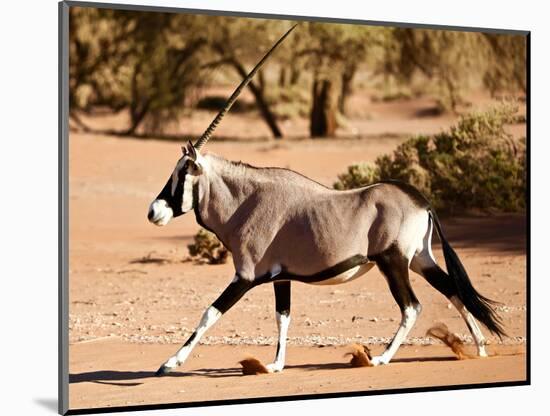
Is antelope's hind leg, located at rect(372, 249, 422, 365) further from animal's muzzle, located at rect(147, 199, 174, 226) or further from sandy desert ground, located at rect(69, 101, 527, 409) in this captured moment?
animal's muzzle, located at rect(147, 199, 174, 226)

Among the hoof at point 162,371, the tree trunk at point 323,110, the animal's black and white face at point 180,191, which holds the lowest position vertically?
the hoof at point 162,371

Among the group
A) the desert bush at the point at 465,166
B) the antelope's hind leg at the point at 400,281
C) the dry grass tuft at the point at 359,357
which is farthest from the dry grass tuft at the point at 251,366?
the desert bush at the point at 465,166

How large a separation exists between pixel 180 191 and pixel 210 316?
3.09 ft

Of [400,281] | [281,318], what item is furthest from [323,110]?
[281,318]

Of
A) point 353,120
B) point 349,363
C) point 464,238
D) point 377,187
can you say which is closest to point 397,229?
point 377,187

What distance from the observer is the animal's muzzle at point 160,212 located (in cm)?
828

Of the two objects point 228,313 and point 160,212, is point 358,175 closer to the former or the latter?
point 228,313

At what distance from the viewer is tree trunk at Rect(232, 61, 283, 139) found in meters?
13.9

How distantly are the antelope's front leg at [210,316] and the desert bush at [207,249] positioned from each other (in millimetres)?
3227

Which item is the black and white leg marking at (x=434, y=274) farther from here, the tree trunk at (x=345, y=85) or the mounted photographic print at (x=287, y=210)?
the tree trunk at (x=345, y=85)

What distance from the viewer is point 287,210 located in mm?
8586

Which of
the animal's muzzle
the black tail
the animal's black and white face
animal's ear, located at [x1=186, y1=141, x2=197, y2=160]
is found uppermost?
animal's ear, located at [x1=186, y1=141, x2=197, y2=160]

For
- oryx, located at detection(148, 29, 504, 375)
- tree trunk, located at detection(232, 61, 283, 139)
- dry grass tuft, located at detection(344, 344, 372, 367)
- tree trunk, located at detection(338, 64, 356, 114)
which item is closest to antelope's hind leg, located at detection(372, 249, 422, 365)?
oryx, located at detection(148, 29, 504, 375)

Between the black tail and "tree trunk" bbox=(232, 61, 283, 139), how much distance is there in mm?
5024
